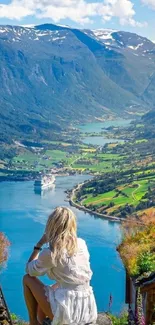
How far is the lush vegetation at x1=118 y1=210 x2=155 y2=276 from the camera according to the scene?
752 cm

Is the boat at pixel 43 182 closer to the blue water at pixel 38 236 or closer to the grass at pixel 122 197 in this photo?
the blue water at pixel 38 236

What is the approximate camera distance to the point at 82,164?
3243 inches

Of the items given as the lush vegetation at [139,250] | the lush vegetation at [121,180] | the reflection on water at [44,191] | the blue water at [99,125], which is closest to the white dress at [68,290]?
the lush vegetation at [139,250]

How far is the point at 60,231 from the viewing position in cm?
377

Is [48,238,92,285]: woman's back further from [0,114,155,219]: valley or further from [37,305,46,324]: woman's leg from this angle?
[0,114,155,219]: valley

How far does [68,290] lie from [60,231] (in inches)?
17.8

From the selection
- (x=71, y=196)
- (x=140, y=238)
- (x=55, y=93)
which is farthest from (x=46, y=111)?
(x=140, y=238)

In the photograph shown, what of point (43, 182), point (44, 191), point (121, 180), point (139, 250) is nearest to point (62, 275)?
point (139, 250)

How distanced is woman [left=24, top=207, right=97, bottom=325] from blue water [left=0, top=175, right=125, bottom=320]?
15.9 m

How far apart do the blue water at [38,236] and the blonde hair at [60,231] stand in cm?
1613

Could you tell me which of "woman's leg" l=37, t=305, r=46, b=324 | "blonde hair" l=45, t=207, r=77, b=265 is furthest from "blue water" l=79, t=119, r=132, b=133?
"blonde hair" l=45, t=207, r=77, b=265

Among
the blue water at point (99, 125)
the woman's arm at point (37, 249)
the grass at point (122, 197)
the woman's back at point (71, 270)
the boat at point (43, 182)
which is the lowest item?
the woman's back at point (71, 270)

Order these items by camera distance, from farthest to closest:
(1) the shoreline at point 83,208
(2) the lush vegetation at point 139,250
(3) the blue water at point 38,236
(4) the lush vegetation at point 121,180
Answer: (4) the lush vegetation at point 121,180, (1) the shoreline at point 83,208, (3) the blue water at point 38,236, (2) the lush vegetation at point 139,250

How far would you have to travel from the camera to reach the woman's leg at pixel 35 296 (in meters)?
3.96
